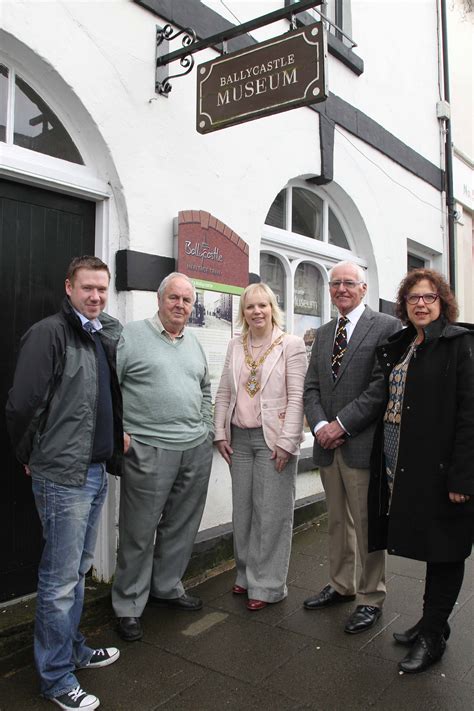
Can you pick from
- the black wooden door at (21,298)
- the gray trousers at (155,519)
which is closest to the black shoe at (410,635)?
the gray trousers at (155,519)

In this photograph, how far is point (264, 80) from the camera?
3.42m

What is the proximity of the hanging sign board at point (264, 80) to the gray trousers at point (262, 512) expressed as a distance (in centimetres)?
190

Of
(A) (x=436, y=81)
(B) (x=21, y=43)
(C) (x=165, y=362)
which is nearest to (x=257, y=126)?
(B) (x=21, y=43)

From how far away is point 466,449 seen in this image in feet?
8.64

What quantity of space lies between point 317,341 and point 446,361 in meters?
0.97

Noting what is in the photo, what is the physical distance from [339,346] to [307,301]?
97.8 inches

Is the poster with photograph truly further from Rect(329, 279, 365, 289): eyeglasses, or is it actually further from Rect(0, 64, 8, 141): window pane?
Rect(0, 64, 8, 141): window pane

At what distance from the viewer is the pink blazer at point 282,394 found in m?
3.42

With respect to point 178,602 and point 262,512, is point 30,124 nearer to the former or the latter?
point 262,512

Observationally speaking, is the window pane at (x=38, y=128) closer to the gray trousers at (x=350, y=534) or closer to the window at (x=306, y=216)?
the window at (x=306, y=216)

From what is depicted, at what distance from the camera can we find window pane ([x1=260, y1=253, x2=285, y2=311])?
5320 mm

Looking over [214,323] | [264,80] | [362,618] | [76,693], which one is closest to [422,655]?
[362,618]

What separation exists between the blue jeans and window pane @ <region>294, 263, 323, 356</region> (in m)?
3.57

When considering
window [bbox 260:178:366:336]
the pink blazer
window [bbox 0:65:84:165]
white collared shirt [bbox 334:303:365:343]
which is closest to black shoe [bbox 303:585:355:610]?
the pink blazer
